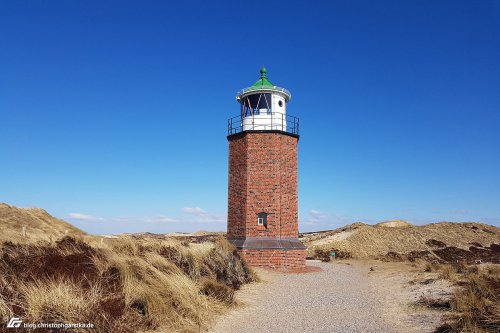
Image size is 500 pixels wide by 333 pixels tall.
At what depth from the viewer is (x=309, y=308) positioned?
32.3 feet

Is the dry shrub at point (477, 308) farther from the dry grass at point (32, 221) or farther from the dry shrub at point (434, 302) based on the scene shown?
the dry grass at point (32, 221)

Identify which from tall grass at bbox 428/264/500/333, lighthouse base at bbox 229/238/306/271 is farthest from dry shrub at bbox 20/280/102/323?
lighthouse base at bbox 229/238/306/271

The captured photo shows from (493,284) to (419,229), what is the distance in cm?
3426

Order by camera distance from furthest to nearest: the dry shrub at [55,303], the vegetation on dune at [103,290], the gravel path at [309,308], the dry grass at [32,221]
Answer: the dry grass at [32,221]
the gravel path at [309,308]
the vegetation on dune at [103,290]
the dry shrub at [55,303]

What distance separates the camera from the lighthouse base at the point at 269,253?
18109 millimetres

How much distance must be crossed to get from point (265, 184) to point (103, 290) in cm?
1231

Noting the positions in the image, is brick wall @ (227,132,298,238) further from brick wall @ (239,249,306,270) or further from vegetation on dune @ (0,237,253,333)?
vegetation on dune @ (0,237,253,333)

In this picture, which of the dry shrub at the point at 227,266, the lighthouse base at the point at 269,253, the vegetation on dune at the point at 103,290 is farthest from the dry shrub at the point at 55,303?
the lighthouse base at the point at 269,253

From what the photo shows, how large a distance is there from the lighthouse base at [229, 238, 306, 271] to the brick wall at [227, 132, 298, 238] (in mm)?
458

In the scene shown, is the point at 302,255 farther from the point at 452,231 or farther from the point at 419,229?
the point at 452,231

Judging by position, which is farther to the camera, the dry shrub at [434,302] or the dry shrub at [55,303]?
the dry shrub at [434,302]

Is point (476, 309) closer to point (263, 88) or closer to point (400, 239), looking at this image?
point (263, 88)

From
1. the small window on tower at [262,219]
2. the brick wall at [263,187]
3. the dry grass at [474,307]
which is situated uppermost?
the brick wall at [263,187]

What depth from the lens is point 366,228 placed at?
126 feet
